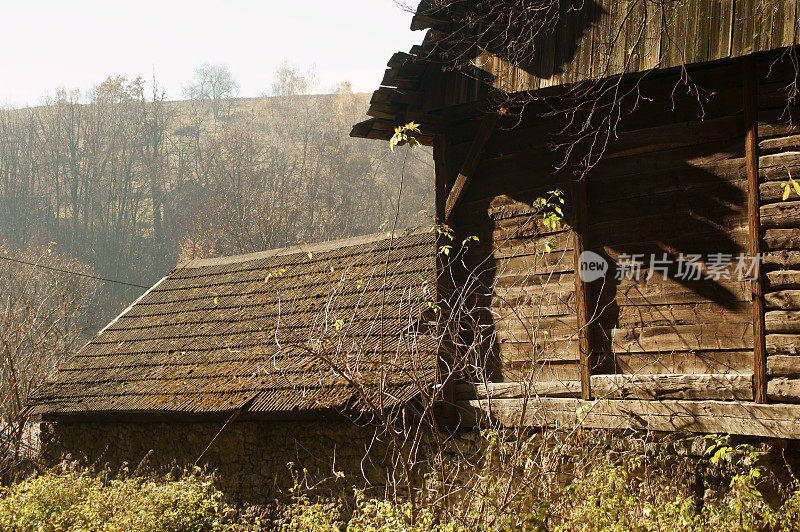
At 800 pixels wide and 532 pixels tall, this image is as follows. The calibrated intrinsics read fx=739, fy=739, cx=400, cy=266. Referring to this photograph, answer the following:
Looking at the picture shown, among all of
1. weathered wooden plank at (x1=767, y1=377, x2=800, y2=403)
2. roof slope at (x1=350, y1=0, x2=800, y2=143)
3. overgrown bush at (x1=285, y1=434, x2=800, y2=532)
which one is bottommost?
overgrown bush at (x1=285, y1=434, x2=800, y2=532)

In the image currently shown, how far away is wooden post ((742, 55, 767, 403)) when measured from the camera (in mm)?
5273

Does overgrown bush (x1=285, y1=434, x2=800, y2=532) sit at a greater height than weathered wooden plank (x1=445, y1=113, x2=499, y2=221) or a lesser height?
lesser

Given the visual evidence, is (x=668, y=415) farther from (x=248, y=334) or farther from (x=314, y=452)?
(x=248, y=334)

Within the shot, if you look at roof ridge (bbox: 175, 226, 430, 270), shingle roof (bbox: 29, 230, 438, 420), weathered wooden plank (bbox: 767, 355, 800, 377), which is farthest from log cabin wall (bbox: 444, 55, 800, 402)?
roof ridge (bbox: 175, 226, 430, 270)

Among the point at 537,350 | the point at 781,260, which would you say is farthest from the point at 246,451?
the point at 781,260

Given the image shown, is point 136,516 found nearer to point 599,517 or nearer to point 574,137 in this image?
point 599,517

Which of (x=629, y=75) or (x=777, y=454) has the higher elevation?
(x=629, y=75)

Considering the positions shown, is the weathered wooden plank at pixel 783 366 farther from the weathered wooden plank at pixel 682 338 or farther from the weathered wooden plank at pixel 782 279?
the weathered wooden plank at pixel 782 279

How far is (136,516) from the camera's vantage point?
703 centimetres

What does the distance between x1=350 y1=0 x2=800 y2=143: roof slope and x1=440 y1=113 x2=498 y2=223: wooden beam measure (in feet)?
0.99

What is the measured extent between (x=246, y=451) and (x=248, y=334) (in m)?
1.83

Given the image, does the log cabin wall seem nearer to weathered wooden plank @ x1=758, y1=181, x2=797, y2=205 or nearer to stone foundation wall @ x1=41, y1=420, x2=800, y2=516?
weathered wooden plank @ x1=758, y1=181, x2=797, y2=205

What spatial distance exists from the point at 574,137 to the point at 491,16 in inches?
59.6

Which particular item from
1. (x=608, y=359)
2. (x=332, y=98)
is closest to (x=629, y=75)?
(x=608, y=359)
